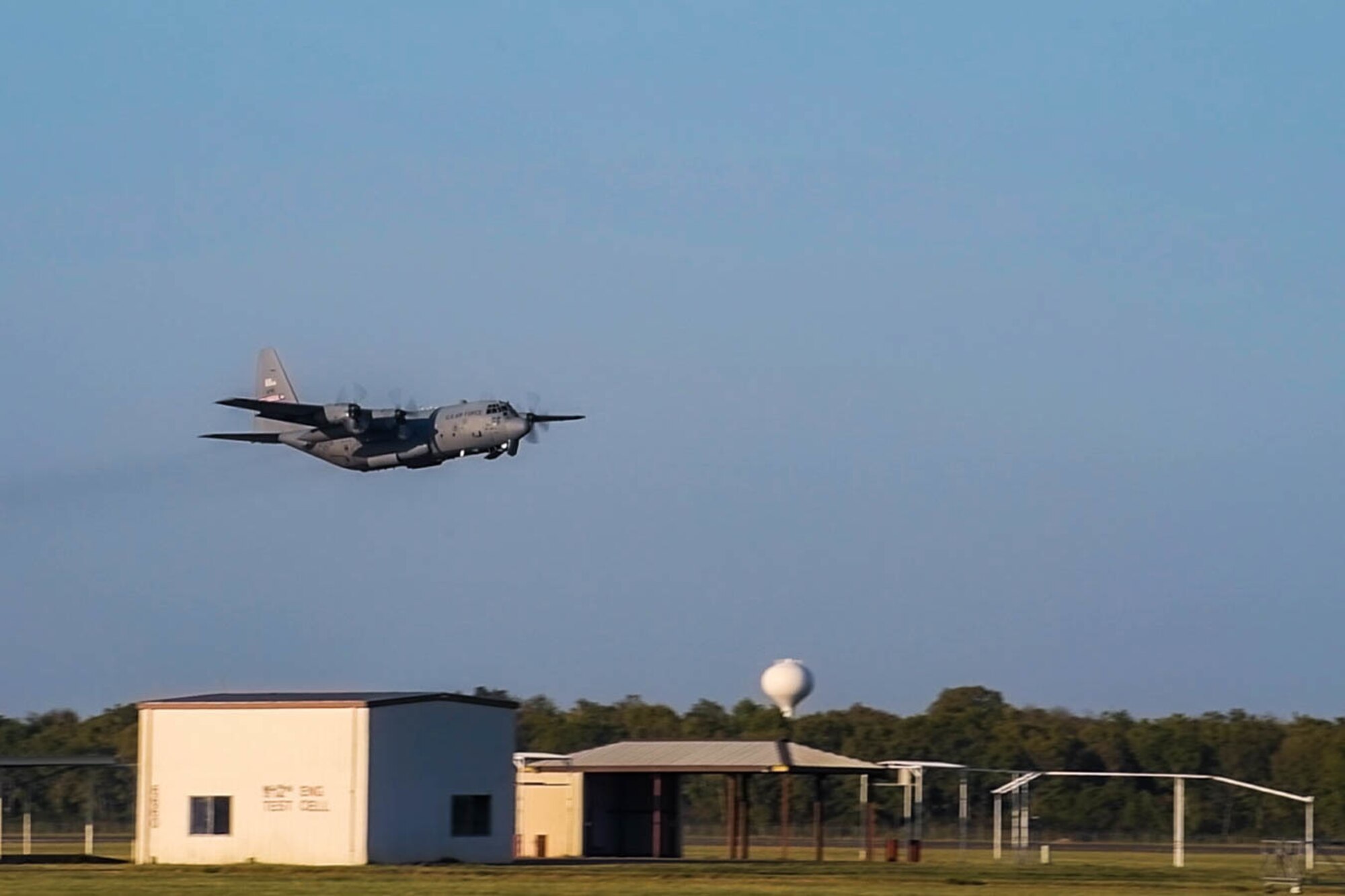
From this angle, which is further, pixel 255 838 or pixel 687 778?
pixel 687 778

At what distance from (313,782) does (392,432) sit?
43.2ft

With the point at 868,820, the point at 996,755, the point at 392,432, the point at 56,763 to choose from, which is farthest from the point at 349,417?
the point at 996,755

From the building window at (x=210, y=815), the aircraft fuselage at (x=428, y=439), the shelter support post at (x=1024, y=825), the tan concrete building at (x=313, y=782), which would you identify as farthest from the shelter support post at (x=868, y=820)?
the building window at (x=210, y=815)

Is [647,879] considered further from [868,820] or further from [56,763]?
[56,763]

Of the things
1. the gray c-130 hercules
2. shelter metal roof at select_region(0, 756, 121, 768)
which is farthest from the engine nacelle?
shelter metal roof at select_region(0, 756, 121, 768)

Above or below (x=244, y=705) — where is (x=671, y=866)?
below

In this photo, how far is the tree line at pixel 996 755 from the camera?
8888cm

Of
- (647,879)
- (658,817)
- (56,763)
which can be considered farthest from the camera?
(658,817)

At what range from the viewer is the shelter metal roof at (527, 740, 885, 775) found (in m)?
60.1

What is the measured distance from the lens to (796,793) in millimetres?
97312

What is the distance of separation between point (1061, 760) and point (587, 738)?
25.2 m

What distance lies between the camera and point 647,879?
44562mm

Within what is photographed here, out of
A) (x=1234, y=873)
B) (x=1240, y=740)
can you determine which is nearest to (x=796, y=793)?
(x=1240, y=740)

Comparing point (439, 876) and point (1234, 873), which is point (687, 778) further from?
point (439, 876)
